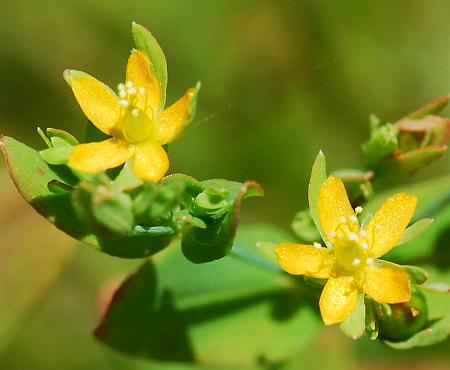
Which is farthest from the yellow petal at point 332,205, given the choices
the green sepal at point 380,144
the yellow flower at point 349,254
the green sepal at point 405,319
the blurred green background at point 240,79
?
the blurred green background at point 240,79

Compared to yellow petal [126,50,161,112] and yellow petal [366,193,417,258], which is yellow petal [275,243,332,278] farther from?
yellow petal [126,50,161,112]

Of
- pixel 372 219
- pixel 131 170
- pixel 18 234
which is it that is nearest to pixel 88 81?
pixel 131 170

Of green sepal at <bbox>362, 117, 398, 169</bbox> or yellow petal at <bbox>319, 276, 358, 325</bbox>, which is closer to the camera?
yellow petal at <bbox>319, 276, 358, 325</bbox>

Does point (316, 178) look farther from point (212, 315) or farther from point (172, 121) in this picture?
point (212, 315)

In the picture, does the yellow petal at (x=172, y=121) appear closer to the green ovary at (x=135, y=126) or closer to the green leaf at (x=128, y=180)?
the green ovary at (x=135, y=126)

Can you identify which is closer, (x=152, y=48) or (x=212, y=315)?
(x=152, y=48)

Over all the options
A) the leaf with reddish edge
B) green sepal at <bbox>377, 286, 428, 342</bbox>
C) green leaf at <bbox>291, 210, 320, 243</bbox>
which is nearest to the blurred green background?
the leaf with reddish edge

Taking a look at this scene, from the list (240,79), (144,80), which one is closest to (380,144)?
(144,80)
